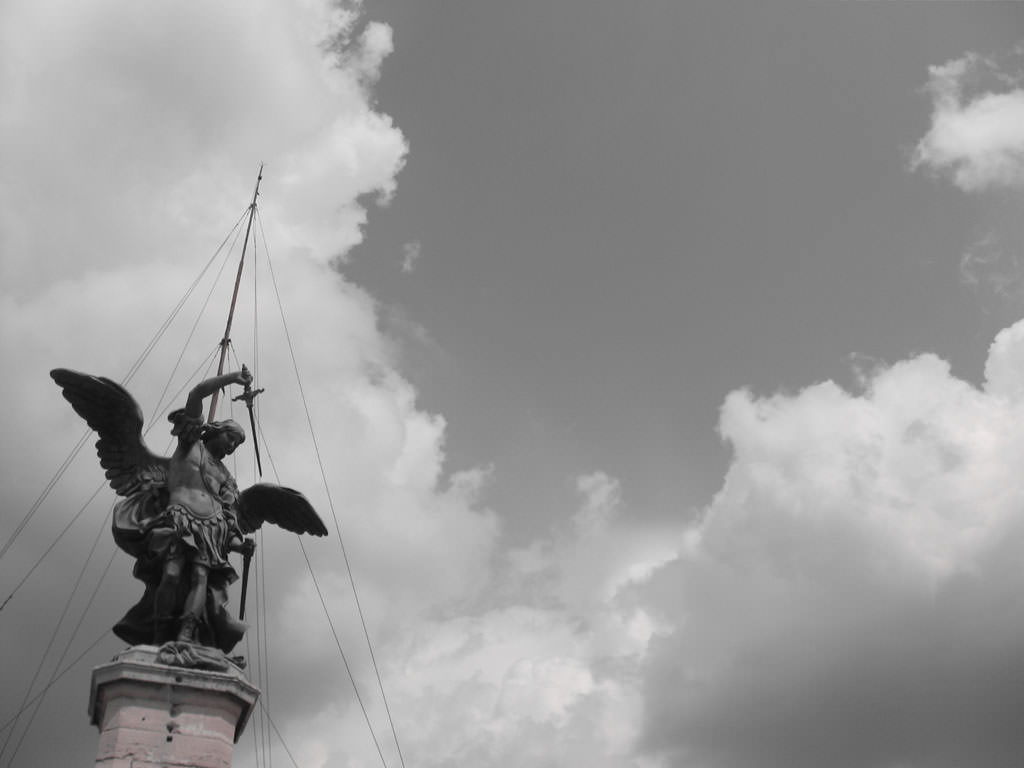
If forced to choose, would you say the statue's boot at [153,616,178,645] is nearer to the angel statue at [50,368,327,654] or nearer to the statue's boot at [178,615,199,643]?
the angel statue at [50,368,327,654]

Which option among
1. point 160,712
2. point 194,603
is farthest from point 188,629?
point 160,712

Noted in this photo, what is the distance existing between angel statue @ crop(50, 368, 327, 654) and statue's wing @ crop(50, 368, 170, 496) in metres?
0.01

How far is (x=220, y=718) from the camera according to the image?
12633 mm

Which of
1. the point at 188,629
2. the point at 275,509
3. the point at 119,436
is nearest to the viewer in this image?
the point at 188,629

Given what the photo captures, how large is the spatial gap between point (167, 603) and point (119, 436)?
2.61 m

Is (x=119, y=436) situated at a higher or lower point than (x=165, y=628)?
higher

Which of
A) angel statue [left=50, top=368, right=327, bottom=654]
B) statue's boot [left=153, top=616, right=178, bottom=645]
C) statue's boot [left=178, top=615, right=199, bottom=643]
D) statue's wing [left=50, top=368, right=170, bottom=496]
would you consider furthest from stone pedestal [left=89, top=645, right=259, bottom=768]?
statue's wing [left=50, top=368, right=170, bottom=496]

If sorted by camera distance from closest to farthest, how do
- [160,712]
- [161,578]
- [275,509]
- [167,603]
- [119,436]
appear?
[160,712] → [167,603] → [161,578] → [119,436] → [275,509]

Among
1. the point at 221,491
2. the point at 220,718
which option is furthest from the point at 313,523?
the point at 220,718

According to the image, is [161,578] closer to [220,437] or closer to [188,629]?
[188,629]

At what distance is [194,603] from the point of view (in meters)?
13.4

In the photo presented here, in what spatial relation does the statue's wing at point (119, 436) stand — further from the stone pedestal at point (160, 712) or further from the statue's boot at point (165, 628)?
the stone pedestal at point (160, 712)

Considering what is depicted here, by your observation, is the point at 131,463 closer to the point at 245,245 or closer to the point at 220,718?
the point at 220,718

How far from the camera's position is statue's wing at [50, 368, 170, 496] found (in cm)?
1420
